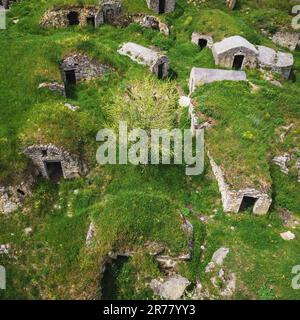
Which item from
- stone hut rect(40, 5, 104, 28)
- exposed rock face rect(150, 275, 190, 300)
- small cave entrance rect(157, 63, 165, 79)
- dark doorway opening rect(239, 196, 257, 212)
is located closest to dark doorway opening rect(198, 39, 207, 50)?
small cave entrance rect(157, 63, 165, 79)

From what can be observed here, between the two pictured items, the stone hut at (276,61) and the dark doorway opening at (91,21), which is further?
the dark doorway opening at (91,21)

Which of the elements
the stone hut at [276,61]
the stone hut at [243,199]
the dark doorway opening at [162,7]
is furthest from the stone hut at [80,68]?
the stone hut at [276,61]

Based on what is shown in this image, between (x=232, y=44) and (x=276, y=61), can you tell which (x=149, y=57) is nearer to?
(x=232, y=44)

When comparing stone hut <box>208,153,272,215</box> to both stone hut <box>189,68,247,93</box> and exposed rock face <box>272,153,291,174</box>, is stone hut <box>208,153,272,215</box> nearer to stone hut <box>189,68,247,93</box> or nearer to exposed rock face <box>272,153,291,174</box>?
exposed rock face <box>272,153,291,174</box>

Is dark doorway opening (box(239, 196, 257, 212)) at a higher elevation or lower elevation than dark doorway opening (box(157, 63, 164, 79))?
lower

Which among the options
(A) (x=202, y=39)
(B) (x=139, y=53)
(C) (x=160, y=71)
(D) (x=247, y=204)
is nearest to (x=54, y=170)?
(D) (x=247, y=204)

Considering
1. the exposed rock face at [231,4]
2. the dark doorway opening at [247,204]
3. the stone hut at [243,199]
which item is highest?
the exposed rock face at [231,4]

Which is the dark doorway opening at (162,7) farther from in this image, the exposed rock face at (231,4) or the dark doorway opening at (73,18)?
the dark doorway opening at (73,18)
